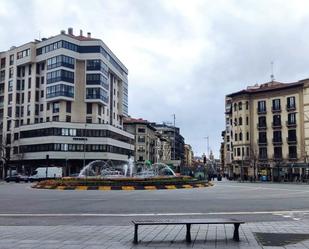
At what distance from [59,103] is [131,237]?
94.5 meters

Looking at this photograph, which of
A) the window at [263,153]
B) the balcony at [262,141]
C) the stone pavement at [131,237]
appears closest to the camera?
the stone pavement at [131,237]

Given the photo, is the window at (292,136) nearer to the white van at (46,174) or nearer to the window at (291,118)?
the window at (291,118)

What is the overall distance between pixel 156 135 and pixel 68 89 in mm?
72168

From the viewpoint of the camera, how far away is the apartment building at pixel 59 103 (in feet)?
328

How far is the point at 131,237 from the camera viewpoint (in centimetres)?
1095

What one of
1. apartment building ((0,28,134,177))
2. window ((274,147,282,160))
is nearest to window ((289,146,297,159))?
window ((274,147,282,160))

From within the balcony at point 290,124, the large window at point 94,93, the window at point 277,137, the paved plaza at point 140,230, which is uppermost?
the large window at point 94,93

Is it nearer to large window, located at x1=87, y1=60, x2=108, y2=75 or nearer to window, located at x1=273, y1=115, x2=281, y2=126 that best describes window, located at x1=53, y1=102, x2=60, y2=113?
large window, located at x1=87, y1=60, x2=108, y2=75

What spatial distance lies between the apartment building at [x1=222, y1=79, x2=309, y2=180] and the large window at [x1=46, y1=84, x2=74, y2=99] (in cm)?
3524

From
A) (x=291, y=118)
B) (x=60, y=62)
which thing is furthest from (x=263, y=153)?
(x=60, y=62)

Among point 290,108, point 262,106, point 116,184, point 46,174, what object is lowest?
point 116,184

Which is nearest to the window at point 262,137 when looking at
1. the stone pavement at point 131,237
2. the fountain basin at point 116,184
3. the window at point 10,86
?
the fountain basin at point 116,184

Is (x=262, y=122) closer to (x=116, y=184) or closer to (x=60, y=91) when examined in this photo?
(x=60, y=91)

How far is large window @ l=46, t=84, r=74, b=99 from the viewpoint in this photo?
100688 millimetres
